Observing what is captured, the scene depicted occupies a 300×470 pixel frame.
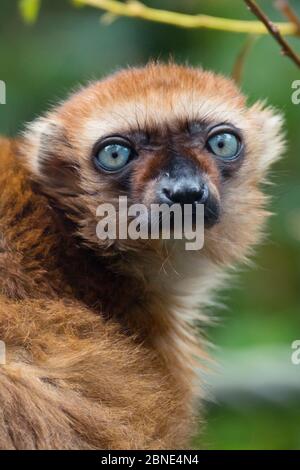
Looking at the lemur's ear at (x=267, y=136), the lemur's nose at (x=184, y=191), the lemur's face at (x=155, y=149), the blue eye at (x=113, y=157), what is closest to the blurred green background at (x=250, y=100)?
the lemur's ear at (x=267, y=136)

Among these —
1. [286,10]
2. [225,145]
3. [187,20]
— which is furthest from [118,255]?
[286,10]

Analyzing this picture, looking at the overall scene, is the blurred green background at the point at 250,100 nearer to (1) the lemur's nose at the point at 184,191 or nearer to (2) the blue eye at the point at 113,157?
(2) the blue eye at the point at 113,157

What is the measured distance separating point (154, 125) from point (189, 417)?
125cm

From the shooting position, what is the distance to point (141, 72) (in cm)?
407

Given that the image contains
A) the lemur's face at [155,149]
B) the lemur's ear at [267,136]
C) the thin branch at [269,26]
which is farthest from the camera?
the lemur's ear at [267,136]

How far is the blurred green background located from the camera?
16.7ft

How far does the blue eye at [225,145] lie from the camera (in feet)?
12.8

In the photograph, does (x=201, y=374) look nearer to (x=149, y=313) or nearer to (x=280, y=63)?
(x=149, y=313)

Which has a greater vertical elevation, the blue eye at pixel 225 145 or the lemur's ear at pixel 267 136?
the lemur's ear at pixel 267 136

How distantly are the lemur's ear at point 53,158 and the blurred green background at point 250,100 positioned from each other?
473mm

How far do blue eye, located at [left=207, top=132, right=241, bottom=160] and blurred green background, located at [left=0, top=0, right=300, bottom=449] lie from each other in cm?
49

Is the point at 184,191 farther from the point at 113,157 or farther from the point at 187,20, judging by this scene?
the point at 187,20

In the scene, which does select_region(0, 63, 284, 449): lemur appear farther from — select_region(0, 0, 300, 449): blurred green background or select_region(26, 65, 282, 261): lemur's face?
select_region(0, 0, 300, 449): blurred green background

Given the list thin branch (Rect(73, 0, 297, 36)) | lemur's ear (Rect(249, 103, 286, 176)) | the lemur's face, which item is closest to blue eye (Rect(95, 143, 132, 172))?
the lemur's face
